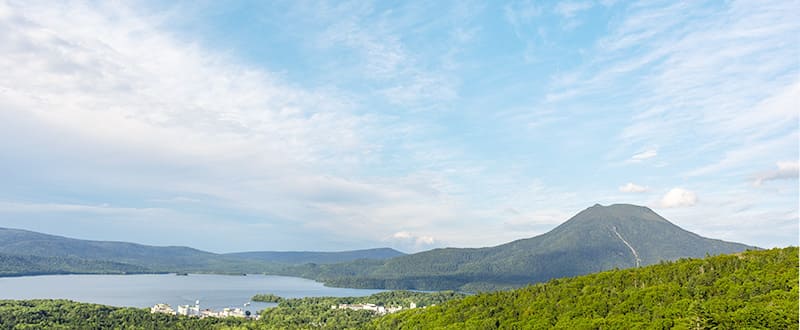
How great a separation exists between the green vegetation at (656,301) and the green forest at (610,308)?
101 millimetres

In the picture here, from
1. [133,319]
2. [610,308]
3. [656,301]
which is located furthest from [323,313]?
[656,301]

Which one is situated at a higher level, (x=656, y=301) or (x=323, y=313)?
(x=656, y=301)

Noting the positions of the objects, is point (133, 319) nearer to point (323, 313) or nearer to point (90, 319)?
point (90, 319)

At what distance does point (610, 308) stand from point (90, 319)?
81.6 meters

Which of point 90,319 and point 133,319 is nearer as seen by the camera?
point 90,319

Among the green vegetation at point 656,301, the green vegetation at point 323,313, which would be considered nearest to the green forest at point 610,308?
the green vegetation at point 656,301

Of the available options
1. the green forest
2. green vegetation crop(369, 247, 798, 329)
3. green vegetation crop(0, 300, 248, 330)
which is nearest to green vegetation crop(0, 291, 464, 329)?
green vegetation crop(0, 300, 248, 330)

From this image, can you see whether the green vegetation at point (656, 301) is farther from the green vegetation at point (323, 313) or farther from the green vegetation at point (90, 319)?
the green vegetation at point (90, 319)

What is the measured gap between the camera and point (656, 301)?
186 ft

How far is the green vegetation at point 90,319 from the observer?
266 feet

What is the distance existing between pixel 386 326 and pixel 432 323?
32.7ft

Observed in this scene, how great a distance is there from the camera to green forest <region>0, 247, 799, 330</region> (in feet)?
154

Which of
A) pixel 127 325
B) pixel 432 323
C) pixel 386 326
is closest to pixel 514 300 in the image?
pixel 432 323

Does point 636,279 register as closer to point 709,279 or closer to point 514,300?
point 709,279
